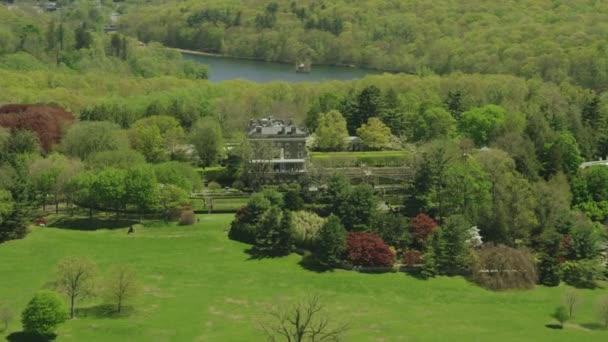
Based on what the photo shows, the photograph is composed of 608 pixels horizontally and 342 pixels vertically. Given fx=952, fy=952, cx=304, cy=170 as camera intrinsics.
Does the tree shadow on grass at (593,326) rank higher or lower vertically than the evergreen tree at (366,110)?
lower

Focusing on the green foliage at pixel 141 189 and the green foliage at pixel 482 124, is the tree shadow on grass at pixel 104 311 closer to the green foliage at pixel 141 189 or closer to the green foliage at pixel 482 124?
the green foliage at pixel 141 189

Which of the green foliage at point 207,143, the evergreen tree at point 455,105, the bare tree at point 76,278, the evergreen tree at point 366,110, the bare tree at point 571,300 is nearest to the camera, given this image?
the bare tree at point 76,278

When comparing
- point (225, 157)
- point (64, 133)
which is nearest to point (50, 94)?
point (64, 133)

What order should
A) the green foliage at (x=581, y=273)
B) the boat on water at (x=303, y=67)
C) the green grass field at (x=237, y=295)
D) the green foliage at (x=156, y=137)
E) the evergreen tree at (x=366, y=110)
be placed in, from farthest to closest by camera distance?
the boat on water at (x=303, y=67)
the evergreen tree at (x=366, y=110)
the green foliage at (x=156, y=137)
the green foliage at (x=581, y=273)
the green grass field at (x=237, y=295)

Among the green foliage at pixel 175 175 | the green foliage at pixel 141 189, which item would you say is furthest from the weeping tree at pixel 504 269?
the green foliage at pixel 141 189

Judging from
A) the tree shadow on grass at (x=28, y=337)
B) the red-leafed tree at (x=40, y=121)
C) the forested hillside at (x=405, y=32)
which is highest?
the forested hillside at (x=405, y=32)

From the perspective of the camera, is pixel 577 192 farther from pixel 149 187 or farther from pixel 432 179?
pixel 149 187

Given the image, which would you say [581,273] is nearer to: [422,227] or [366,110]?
[422,227]

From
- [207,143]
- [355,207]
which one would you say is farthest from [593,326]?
[207,143]

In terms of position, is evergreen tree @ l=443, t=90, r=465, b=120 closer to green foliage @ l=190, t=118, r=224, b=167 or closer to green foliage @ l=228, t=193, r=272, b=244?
green foliage @ l=190, t=118, r=224, b=167
